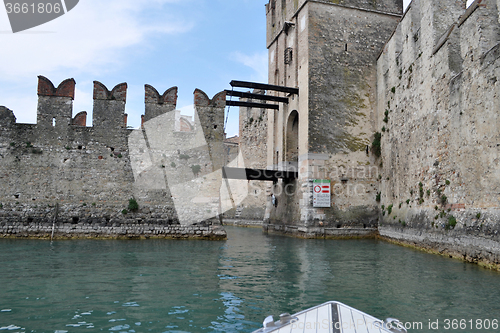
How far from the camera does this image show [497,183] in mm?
8070

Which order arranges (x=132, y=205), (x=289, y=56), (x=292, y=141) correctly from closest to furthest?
(x=132, y=205)
(x=289, y=56)
(x=292, y=141)

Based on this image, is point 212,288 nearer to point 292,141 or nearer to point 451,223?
point 451,223

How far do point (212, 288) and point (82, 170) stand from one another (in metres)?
8.29

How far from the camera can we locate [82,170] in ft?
40.4

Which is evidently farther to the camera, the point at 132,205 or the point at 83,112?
the point at 83,112

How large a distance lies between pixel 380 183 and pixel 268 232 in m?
6.49

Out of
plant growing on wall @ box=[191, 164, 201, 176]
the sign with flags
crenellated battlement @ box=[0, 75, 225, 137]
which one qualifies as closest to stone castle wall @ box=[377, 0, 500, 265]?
the sign with flags

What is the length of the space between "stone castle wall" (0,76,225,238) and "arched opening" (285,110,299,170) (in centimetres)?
638

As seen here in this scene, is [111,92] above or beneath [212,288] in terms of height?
above

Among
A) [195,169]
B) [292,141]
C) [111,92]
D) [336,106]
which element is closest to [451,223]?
[336,106]

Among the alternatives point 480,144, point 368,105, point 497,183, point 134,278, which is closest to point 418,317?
point 134,278

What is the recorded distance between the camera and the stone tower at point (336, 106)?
1543 cm

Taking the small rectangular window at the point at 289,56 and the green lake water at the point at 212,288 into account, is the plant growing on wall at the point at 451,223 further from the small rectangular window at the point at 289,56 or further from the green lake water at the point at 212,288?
the small rectangular window at the point at 289,56

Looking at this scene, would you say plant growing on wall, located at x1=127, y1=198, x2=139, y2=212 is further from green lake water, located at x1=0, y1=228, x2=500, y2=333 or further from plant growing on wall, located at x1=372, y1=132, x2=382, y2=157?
plant growing on wall, located at x1=372, y1=132, x2=382, y2=157
